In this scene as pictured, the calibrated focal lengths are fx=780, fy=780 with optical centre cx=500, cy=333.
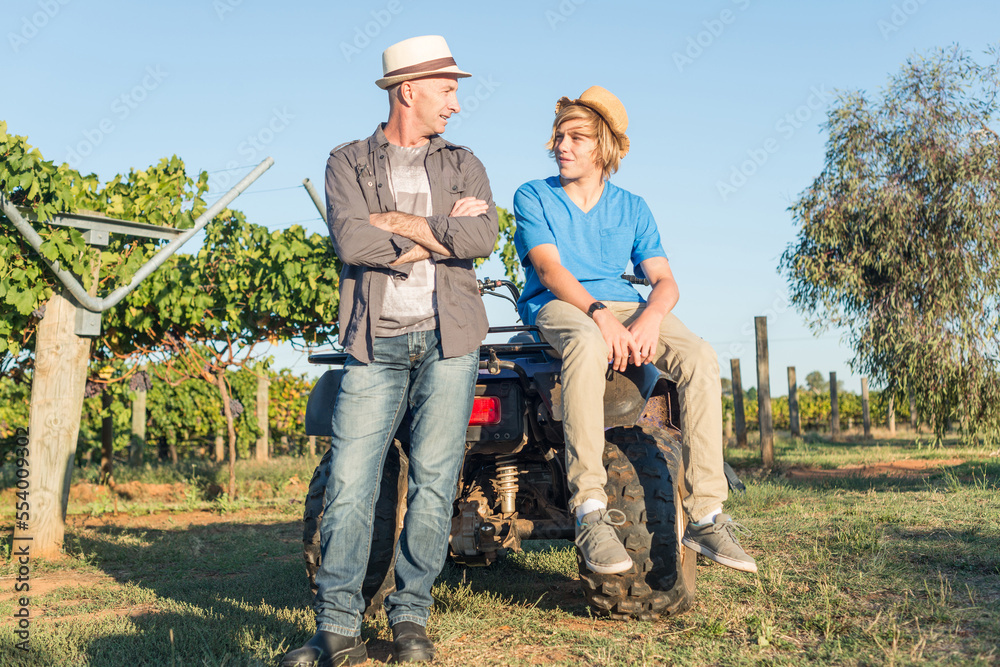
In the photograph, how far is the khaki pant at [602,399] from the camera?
9.63 ft

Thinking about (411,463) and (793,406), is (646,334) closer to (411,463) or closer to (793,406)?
(411,463)

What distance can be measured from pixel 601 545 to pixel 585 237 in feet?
4.86

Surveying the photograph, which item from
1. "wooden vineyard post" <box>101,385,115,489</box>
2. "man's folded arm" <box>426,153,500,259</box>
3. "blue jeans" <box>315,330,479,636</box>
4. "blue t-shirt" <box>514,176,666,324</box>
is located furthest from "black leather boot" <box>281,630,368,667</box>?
"wooden vineyard post" <box>101,385,115,489</box>

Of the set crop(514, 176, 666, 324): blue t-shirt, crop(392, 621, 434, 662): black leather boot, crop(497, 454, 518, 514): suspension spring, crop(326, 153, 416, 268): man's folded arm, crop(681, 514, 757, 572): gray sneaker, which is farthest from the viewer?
crop(514, 176, 666, 324): blue t-shirt

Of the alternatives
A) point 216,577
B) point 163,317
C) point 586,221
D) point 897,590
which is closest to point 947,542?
point 897,590

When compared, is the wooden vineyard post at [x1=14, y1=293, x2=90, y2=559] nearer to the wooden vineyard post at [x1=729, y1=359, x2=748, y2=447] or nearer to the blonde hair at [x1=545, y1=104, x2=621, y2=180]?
the blonde hair at [x1=545, y1=104, x2=621, y2=180]

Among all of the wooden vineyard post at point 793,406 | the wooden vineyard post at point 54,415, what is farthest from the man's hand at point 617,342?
the wooden vineyard post at point 793,406

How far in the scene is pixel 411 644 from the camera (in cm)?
265

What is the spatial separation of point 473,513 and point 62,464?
4.97m

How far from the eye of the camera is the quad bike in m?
3.01

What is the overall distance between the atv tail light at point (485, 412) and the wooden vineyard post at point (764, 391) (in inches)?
366

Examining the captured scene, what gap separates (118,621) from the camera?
349 cm

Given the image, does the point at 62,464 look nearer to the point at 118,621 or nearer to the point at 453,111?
the point at 118,621

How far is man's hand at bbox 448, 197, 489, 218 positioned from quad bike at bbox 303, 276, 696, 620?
0.59m
